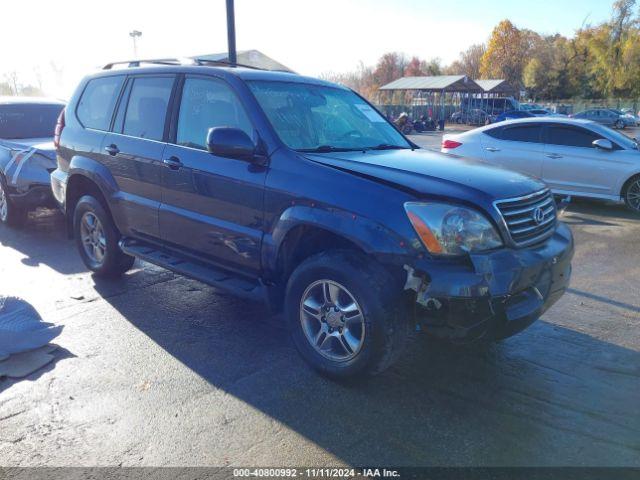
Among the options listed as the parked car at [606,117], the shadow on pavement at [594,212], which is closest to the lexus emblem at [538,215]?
the shadow on pavement at [594,212]

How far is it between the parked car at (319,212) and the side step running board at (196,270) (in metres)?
0.02

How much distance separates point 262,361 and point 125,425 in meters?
1.08

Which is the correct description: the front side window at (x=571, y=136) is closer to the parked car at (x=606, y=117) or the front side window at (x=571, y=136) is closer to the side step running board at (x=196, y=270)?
the side step running board at (x=196, y=270)

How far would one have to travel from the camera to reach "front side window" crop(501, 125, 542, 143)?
9.91m

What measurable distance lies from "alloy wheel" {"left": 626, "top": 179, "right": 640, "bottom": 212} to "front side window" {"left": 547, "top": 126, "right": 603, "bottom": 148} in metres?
0.97

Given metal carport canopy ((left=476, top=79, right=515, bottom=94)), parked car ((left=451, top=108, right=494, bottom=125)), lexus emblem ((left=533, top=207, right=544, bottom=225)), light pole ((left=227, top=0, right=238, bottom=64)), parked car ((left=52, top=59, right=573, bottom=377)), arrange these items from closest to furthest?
parked car ((left=52, top=59, right=573, bottom=377))
lexus emblem ((left=533, top=207, right=544, bottom=225))
light pole ((left=227, top=0, right=238, bottom=64))
parked car ((left=451, top=108, right=494, bottom=125))
metal carport canopy ((left=476, top=79, right=515, bottom=94))

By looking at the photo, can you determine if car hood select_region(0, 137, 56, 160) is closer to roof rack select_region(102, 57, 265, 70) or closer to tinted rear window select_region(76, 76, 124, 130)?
tinted rear window select_region(76, 76, 124, 130)

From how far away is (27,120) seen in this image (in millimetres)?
8727

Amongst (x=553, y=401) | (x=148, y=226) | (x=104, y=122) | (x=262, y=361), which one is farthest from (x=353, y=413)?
(x=104, y=122)

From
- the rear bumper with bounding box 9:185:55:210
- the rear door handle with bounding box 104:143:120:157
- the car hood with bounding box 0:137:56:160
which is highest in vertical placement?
the rear door handle with bounding box 104:143:120:157

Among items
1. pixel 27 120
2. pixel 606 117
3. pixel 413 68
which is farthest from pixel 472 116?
pixel 413 68

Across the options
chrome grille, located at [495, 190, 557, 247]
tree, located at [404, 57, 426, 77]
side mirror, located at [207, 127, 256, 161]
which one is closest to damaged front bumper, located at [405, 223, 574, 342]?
chrome grille, located at [495, 190, 557, 247]

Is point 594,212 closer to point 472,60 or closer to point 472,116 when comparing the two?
point 472,116

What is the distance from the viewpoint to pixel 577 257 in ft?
22.1
